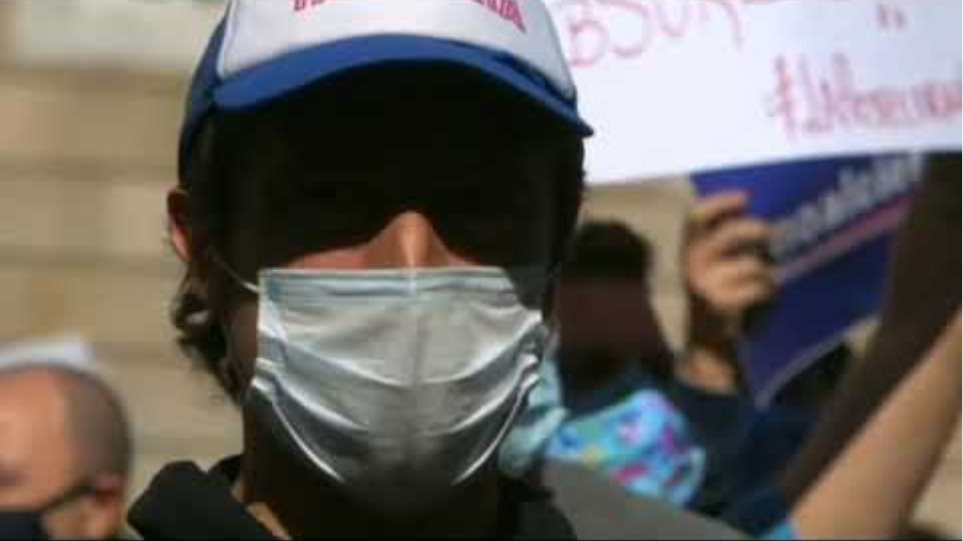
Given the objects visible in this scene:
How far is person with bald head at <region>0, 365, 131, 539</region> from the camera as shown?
14.3 ft

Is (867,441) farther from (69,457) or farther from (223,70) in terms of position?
(69,457)

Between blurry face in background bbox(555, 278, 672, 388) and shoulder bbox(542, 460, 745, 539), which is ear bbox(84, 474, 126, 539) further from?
shoulder bbox(542, 460, 745, 539)

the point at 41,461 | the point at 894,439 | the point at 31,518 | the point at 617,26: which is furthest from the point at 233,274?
the point at 41,461

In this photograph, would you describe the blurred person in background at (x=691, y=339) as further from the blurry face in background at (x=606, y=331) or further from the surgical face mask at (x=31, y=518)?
the surgical face mask at (x=31, y=518)

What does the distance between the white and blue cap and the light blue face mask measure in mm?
565

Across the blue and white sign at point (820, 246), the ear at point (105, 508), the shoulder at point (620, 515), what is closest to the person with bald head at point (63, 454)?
the ear at point (105, 508)

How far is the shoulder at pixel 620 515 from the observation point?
308 cm

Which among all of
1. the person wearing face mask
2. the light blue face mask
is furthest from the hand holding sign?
the person wearing face mask

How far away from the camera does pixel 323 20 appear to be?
260 cm

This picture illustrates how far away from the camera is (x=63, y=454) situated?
4.48 m

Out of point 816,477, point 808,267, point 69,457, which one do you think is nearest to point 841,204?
point 808,267

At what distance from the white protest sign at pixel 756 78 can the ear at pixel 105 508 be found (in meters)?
1.47

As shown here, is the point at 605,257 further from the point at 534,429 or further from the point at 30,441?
the point at 534,429

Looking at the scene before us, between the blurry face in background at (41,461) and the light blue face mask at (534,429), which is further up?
the light blue face mask at (534,429)
